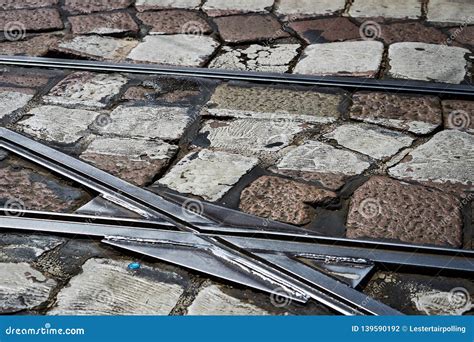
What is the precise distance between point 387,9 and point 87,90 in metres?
1.93

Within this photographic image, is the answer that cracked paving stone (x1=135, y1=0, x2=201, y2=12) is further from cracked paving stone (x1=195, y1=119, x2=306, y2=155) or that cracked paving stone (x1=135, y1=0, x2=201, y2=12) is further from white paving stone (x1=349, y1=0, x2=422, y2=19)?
cracked paving stone (x1=195, y1=119, x2=306, y2=155)

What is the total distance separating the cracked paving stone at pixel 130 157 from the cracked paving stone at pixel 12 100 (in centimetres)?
55

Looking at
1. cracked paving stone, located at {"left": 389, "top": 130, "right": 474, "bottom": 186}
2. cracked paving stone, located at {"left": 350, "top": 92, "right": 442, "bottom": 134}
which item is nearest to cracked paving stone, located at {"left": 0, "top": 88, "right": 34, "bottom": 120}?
cracked paving stone, located at {"left": 350, "top": 92, "right": 442, "bottom": 134}

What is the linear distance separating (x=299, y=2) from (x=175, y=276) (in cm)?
281

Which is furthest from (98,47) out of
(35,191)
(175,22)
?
(35,191)

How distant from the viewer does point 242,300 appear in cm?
271

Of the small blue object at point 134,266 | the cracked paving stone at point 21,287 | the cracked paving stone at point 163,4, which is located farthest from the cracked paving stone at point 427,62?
the cracked paving stone at point 21,287

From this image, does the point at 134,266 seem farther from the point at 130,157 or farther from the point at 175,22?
the point at 175,22

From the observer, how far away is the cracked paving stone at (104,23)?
194 inches

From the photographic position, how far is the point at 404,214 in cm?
312

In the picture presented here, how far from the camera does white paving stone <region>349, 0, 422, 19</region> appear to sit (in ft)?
16.5

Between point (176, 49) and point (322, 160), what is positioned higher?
point (176, 49)

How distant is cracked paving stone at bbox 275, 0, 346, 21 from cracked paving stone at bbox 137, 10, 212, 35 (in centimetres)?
48
